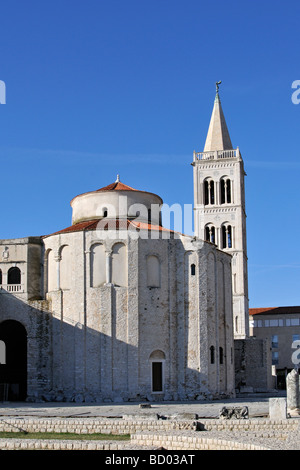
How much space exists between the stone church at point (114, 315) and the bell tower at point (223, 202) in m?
24.0

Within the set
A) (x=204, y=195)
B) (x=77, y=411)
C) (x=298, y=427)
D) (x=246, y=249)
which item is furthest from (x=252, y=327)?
(x=298, y=427)

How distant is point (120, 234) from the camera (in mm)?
40438

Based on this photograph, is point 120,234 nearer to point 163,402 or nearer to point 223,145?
point 163,402

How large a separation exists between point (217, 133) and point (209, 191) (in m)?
6.43

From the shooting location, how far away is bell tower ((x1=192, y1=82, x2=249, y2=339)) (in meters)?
67.8

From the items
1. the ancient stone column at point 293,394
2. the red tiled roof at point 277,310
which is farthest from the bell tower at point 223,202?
the ancient stone column at point 293,394

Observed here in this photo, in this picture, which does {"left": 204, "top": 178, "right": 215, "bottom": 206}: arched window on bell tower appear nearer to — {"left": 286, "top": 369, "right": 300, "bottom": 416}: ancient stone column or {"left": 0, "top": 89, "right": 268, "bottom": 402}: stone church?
{"left": 0, "top": 89, "right": 268, "bottom": 402}: stone church

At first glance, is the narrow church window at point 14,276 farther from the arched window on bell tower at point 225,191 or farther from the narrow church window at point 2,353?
the arched window on bell tower at point 225,191

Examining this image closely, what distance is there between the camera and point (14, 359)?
4362 cm

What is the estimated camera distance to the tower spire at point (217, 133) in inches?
2859

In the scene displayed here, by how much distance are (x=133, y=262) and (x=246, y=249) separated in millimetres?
32230

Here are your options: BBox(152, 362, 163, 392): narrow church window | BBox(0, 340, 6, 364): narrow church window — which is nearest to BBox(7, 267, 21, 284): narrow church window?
BBox(0, 340, 6, 364): narrow church window

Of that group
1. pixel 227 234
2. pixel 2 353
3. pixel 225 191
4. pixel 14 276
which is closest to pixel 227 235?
pixel 227 234
